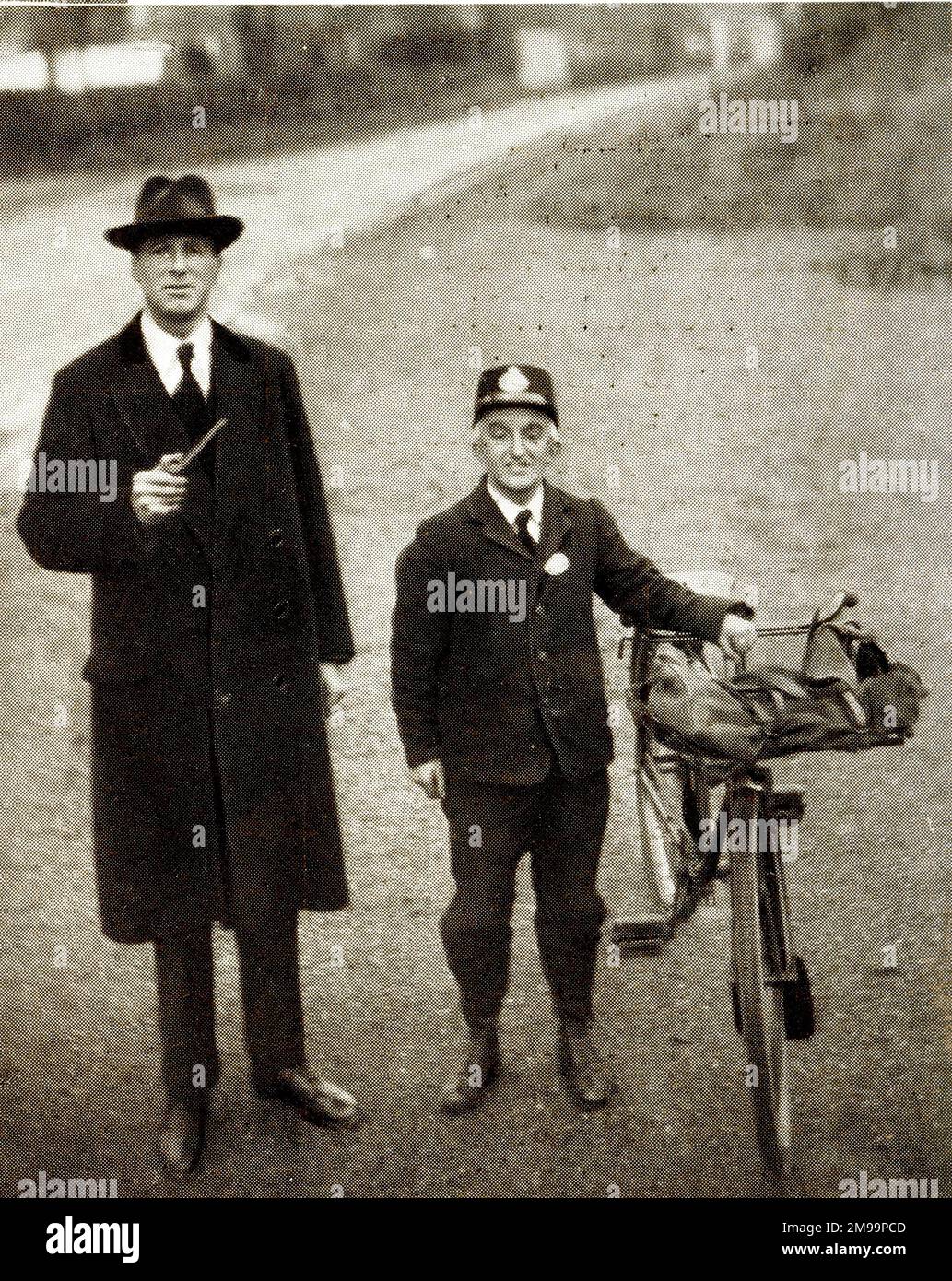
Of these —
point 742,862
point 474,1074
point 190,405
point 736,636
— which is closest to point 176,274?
point 190,405

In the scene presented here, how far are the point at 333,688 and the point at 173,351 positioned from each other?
0.97 m

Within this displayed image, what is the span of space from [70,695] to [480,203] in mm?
1676

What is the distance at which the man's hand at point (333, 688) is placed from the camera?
12.5ft

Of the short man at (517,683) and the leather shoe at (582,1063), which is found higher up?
the short man at (517,683)

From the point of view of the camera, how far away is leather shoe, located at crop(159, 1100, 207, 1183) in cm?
387

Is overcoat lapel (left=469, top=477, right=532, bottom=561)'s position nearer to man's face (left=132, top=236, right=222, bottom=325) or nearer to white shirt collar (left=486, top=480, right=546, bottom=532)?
white shirt collar (left=486, top=480, right=546, bottom=532)

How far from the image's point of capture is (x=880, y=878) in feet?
12.6

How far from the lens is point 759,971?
12.4 ft

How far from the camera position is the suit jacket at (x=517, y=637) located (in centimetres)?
376

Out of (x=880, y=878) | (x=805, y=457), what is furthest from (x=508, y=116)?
(x=880, y=878)

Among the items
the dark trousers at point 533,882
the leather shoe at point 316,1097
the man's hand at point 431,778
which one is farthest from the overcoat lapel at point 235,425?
the leather shoe at point 316,1097

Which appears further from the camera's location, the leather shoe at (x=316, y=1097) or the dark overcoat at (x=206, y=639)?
the leather shoe at (x=316, y=1097)

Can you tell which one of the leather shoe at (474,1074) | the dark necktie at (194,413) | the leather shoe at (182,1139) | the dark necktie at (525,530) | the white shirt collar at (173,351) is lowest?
the leather shoe at (182,1139)

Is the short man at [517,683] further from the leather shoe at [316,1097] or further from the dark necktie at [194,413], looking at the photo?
the dark necktie at [194,413]
